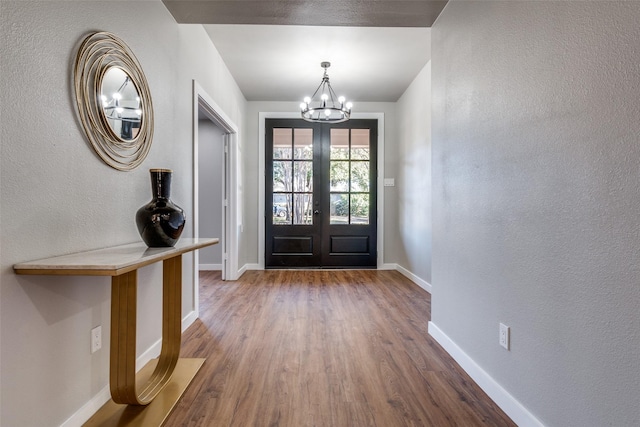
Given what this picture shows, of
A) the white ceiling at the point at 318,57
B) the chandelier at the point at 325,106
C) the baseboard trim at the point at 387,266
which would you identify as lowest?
the baseboard trim at the point at 387,266

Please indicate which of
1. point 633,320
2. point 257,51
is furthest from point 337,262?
point 633,320

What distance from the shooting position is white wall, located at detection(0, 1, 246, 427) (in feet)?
3.64

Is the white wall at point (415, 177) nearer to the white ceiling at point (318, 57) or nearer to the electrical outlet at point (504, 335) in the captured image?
the white ceiling at point (318, 57)

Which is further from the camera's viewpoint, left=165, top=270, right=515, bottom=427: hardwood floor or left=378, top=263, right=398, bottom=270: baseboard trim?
left=378, top=263, right=398, bottom=270: baseboard trim

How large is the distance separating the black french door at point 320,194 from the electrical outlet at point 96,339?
3.50m

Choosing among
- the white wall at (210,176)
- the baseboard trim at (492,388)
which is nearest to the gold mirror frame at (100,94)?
the baseboard trim at (492,388)

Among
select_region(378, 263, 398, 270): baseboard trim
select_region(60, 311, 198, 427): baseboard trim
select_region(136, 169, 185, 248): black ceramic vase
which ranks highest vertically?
select_region(136, 169, 185, 248): black ceramic vase

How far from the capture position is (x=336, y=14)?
236 cm

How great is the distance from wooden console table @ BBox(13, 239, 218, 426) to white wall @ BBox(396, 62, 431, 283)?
281 cm

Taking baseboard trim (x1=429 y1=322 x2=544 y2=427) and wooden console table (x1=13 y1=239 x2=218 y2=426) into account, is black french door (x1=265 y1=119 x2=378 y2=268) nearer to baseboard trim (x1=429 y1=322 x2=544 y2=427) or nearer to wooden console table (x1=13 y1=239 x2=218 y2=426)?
baseboard trim (x1=429 y1=322 x2=544 y2=427)

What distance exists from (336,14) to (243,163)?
2851mm

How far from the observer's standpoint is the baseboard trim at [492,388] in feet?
4.67

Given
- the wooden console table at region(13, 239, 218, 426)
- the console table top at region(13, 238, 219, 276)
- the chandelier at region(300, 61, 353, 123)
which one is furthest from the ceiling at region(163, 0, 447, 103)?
the console table top at region(13, 238, 219, 276)

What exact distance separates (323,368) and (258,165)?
11.8 ft
